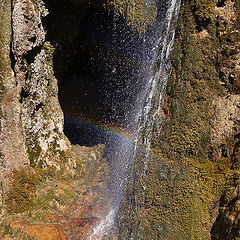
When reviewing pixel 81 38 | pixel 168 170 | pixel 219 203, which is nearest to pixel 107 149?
pixel 81 38

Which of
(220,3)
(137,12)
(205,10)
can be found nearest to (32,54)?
(137,12)

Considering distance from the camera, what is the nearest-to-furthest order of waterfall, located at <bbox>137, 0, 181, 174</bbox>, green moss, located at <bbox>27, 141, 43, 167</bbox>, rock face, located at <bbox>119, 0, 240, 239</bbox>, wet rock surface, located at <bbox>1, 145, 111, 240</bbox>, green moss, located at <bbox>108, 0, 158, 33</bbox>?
rock face, located at <bbox>119, 0, 240, 239</bbox>, waterfall, located at <bbox>137, 0, 181, 174</bbox>, wet rock surface, located at <bbox>1, 145, 111, 240</bbox>, green moss, located at <bbox>27, 141, 43, 167</bbox>, green moss, located at <bbox>108, 0, 158, 33</bbox>

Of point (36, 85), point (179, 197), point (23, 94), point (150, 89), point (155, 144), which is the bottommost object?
point (179, 197)

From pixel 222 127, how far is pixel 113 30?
3141mm

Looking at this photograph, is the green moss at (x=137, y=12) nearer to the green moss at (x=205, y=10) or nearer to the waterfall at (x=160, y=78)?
the waterfall at (x=160, y=78)

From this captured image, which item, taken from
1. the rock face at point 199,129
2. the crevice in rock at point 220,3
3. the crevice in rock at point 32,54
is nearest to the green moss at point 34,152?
the crevice in rock at point 32,54

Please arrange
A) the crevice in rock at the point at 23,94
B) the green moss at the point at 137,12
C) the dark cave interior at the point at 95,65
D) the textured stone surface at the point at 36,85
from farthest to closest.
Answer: the dark cave interior at the point at 95,65 < the green moss at the point at 137,12 < the crevice in rock at the point at 23,94 < the textured stone surface at the point at 36,85

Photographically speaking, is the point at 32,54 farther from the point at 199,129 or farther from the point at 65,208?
the point at 199,129

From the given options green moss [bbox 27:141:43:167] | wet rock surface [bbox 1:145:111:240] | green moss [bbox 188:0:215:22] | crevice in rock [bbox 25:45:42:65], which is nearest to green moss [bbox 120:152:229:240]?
wet rock surface [bbox 1:145:111:240]

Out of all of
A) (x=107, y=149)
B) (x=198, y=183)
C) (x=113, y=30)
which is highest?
(x=113, y=30)

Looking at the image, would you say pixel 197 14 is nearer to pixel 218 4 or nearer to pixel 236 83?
pixel 218 4

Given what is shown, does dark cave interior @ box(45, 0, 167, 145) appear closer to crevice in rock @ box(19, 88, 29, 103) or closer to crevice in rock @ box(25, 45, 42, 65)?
crevice in rock @ box(25, 45, 42, 65)

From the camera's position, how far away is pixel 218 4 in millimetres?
2896

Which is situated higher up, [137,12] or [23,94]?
[137,12]
